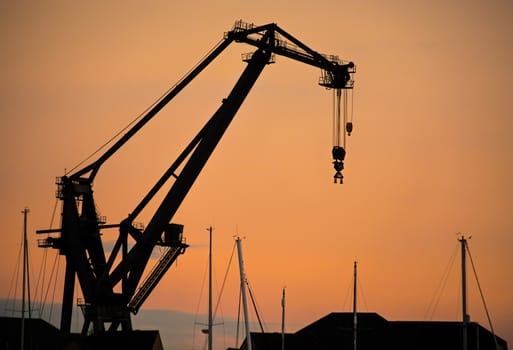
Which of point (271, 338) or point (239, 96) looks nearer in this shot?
point (239, 96)

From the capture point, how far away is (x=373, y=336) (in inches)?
4648

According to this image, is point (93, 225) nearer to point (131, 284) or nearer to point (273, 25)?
point (131, 284)

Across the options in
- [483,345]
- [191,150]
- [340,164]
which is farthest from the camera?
[483,345]

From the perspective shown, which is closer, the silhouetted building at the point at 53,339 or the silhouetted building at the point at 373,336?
the silhouetted building at the point at 53,339

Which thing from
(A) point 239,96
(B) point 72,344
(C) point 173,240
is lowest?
(B) point 72,344

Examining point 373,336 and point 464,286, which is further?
point 373,336

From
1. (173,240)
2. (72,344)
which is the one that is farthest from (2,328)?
(173,240)

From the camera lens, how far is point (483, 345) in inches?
4471

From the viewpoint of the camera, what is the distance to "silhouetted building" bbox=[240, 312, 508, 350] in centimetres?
11538

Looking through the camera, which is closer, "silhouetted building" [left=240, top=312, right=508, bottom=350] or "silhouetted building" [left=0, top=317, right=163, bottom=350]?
"silhouetted building" [left=0, top=317, right=163, bottom=350]

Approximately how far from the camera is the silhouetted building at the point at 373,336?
115 meters

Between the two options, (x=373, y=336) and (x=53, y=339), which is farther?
(x=373, y=336)

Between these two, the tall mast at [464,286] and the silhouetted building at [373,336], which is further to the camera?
the silhouetted building at [373,336]

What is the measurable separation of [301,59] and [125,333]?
21.8 metres
